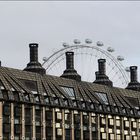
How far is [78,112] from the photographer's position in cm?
12625

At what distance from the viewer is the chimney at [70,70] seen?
140 m

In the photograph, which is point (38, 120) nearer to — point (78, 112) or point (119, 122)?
point (78, 112)

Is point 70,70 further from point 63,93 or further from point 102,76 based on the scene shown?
point 63,93

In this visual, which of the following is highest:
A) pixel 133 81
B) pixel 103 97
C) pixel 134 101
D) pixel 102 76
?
pixel 133 81

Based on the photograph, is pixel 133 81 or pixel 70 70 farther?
pixel 133 81

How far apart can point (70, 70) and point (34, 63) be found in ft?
42.9

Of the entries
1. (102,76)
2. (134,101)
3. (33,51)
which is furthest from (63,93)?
(134,101)

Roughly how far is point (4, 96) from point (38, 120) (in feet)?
33.5

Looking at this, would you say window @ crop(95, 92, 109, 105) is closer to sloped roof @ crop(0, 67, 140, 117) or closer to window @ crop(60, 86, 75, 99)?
sloped roof @ crop(0, 67, 140, 117)

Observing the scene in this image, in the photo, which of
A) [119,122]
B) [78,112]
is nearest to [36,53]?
[78,112]

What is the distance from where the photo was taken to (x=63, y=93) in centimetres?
12544

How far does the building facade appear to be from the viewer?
111438 mm

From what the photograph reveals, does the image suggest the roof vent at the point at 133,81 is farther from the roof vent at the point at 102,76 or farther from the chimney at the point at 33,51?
the chimney at the point at 33,51

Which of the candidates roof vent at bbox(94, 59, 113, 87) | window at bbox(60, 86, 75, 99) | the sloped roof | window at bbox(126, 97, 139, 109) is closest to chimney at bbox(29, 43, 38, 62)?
the sloped roof
